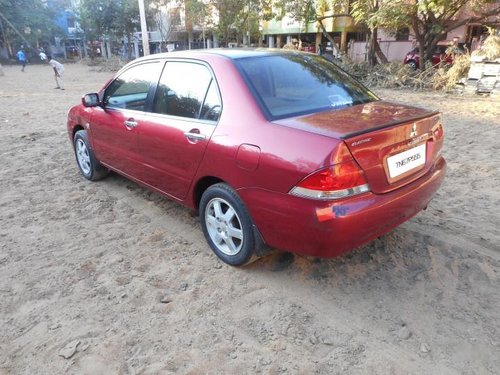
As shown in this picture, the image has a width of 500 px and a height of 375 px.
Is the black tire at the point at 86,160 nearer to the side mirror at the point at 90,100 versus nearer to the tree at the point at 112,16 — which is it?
the side mirror at the point at 90,100

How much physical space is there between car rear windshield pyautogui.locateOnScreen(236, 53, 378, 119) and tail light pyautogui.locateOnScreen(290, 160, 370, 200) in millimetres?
615

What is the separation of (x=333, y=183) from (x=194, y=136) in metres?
1.25

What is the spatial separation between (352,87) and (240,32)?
2565 cm

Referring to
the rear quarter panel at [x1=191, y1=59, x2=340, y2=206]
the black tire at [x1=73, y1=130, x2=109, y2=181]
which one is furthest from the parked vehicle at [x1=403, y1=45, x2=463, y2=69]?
the rear quarter panel at [x1=191, y1=59, x2=340, y2=206]

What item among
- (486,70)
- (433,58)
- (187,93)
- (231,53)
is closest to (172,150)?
(187,93)

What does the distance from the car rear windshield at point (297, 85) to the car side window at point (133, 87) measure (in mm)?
1116

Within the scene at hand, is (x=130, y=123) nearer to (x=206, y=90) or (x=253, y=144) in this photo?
(x=206, y=90)

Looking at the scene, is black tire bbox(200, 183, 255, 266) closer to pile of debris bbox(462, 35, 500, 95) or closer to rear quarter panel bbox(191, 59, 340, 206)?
rear quarter panel bbox(191, 59, 340, 206)

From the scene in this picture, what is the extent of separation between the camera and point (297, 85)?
3.16m

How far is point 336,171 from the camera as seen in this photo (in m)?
2.33

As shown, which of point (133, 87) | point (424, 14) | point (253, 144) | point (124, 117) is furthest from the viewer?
point (424, 14)

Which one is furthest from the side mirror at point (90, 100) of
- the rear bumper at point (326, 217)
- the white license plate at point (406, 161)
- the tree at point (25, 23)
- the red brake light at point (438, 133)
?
the tree at point (25, 23)

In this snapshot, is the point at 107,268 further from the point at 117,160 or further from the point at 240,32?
the point at 240,32

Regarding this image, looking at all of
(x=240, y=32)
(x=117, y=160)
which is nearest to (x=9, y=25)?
(x=240, y=32)
